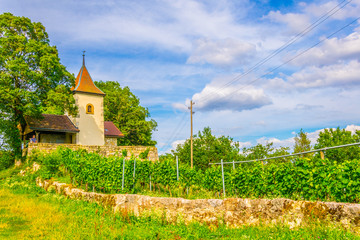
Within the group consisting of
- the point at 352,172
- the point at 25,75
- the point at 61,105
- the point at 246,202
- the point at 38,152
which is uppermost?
the point at 25,75

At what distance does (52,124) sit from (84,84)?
20.0ft

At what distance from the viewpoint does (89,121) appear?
30.1 m

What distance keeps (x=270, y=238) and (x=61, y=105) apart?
2110 cm

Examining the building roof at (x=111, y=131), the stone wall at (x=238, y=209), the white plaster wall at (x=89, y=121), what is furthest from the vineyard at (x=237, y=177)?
the building roof at (x=111, y=131)

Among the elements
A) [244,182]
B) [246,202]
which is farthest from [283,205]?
[244,182]

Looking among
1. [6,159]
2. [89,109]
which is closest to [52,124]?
[89,109]

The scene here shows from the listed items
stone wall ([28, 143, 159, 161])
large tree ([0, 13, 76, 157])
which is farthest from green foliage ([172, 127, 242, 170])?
large tree ([0, 13, 76, 157])

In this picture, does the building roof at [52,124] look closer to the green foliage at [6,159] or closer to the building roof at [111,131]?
the green foliage at [6,159]

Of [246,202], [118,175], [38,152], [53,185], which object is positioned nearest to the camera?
[246,202]

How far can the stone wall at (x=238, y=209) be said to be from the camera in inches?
215

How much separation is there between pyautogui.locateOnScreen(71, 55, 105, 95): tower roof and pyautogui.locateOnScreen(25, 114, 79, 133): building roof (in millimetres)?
3379

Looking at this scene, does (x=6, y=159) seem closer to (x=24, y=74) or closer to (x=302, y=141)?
(x=24, y=74)

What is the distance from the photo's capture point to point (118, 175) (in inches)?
469

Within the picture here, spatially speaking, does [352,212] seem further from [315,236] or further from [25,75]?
[25,75]
